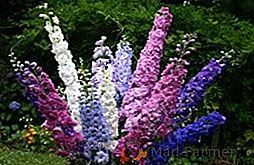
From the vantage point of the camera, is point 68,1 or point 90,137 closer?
point 90,137

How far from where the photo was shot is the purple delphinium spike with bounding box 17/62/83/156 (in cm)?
226

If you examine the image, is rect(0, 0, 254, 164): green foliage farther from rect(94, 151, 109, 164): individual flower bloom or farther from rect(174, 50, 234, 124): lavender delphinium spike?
rect(94, 151, 109, 164): individual flower bloom

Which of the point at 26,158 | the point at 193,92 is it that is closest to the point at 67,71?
the point at 193,92

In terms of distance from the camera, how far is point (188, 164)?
5375mm

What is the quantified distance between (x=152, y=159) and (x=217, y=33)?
3.47 m

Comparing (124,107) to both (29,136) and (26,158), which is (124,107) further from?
(29,136)

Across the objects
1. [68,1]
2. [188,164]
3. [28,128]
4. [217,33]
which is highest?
[68,1]

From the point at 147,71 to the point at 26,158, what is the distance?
10.8ft

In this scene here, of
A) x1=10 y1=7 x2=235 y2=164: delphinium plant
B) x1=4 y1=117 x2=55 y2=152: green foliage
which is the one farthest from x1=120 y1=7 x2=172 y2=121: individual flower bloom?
x1=4 y1=117 x2=55 y2=152: green foliage

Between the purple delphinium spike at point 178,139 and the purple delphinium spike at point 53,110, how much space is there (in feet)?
0.79

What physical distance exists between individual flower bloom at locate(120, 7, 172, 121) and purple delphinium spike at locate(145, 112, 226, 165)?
0.13 meters

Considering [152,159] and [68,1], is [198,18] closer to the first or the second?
[68,1]

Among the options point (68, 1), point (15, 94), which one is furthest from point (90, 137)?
point (68, 1)

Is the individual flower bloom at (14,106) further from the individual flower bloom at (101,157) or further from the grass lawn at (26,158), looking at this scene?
the individual flower bloom at (101,157)
